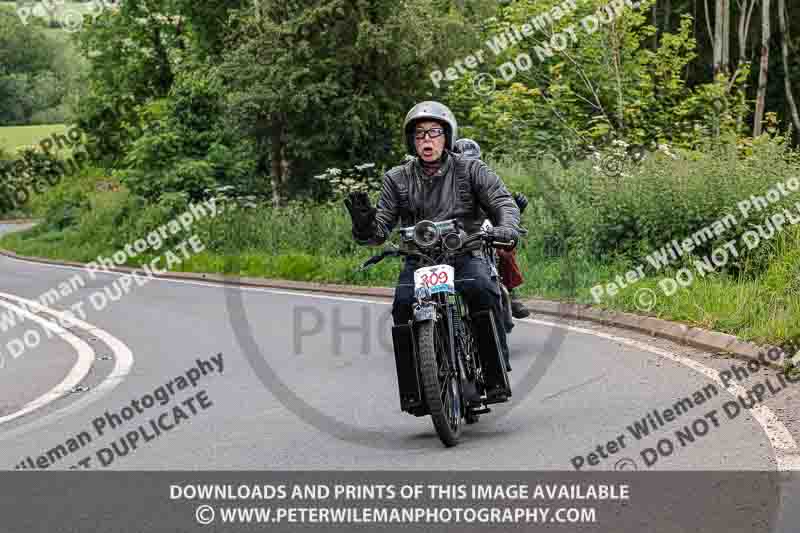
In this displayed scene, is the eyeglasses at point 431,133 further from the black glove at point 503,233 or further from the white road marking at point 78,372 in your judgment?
the white road marking at point 78,372

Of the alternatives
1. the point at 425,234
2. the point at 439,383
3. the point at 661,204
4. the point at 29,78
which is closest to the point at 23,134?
the point at 29,78

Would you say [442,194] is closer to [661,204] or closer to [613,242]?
[661,204]

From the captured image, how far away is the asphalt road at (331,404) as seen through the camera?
6469 mm

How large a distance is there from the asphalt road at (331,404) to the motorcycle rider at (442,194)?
961 mm

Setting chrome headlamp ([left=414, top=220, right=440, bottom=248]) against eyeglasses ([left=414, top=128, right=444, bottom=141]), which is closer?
chrome headlamp ([left=414, top=220, right=440, bottom=248])

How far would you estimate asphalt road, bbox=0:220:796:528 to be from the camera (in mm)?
6469

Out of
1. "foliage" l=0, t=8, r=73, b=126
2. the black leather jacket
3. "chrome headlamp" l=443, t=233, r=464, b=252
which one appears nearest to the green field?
"foliage" l=0, t=8, r=73, b=126

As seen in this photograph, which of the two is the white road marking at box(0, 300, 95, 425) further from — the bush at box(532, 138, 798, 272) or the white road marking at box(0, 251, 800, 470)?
the bush at box(532, 138, 798, 272)

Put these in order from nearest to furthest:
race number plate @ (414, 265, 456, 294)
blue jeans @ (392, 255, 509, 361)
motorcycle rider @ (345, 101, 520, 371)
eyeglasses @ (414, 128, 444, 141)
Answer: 1. race number plate @ (414, 265, 456, 294)
2. blue jeans @ (392, 255, 509, 361)
3. motorcycle rider @ (345, 101, 520, 371)
4. eyeglasses @ (414, 128, 444, 141)

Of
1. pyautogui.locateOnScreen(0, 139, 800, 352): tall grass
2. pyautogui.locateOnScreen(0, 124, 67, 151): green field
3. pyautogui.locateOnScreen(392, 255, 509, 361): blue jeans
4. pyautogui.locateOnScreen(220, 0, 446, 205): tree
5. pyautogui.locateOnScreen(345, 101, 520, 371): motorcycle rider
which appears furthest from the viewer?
pyautogui.locateOnScreen(0, 124, 67, 151): green field

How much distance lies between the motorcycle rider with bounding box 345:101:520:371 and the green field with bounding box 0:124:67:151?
78.7 meters

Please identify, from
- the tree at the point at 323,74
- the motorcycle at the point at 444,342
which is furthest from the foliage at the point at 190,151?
the motorcycle at the point at 444,342

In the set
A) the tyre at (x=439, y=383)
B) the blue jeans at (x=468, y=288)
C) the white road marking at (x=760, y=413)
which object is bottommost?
the white road marking at (x=760, y=413)

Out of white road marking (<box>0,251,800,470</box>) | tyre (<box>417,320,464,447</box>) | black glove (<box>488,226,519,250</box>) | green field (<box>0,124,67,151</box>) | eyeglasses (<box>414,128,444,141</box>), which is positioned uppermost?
eyeglasses (<box>414,128,444,141</box>)
